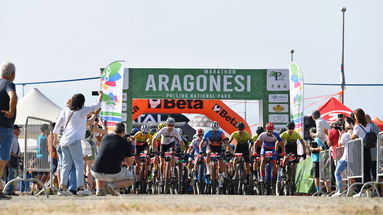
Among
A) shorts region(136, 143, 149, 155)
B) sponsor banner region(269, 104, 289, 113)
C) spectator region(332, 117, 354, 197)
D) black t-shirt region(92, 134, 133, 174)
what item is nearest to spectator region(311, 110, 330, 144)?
spectator region(332, 117, 354, 197)

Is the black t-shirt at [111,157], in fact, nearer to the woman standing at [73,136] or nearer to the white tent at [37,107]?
the woman standing at [73,136]

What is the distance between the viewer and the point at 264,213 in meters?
10.8

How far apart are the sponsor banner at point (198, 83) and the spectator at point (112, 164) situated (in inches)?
686

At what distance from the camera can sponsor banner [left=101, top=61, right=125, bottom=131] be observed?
31.4m

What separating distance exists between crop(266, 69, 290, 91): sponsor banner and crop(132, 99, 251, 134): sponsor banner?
521 cm

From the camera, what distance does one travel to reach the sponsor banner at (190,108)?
3947cm

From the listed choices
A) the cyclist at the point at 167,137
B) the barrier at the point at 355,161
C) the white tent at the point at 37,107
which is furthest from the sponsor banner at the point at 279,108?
the barrier at the point at 355,161

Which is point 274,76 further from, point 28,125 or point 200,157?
point 28,125

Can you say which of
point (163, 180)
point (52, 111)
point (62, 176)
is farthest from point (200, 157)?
point (52, 111)

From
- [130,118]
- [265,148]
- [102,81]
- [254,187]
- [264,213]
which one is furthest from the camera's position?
[130,118]

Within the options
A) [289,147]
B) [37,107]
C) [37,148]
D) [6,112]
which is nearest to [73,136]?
[37,148]

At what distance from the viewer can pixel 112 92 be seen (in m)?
31.9

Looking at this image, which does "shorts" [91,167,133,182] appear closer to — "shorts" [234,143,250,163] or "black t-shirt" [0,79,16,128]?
"black t-shirt" [0,79,16,128]

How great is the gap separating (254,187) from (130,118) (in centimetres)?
963
